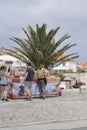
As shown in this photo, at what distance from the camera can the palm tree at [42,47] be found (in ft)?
98.6

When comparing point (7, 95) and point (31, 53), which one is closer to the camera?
point (7, 95)

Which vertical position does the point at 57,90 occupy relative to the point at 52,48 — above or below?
below

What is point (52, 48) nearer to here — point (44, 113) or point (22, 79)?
point (22, 79)

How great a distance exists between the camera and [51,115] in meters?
13.4

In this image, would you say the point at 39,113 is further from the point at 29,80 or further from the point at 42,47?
the point at 42,47

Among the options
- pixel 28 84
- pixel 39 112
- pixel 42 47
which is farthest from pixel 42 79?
pixel 42 47

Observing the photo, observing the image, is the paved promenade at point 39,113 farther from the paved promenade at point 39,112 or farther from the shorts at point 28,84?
the shorts at point 28,84

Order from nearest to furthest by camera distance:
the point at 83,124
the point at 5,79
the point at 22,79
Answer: the point at 83,124
the point at 5,79
the point at 22,79

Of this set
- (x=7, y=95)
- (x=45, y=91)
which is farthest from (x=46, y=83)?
(x=7, y=95)

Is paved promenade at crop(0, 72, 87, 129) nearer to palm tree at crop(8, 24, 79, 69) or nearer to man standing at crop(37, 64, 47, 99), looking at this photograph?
man standing at crop(37, 64, 47, 99)

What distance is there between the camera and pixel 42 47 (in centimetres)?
3031

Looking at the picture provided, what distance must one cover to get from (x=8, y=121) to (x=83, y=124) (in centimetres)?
225

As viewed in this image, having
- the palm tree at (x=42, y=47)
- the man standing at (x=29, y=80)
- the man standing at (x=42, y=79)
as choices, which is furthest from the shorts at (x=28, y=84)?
the palm tree at (x=42, y=47)

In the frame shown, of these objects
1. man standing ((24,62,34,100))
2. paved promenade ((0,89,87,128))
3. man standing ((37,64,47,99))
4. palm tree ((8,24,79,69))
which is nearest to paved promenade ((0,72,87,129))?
paved promenade ((0,89,87,128))
